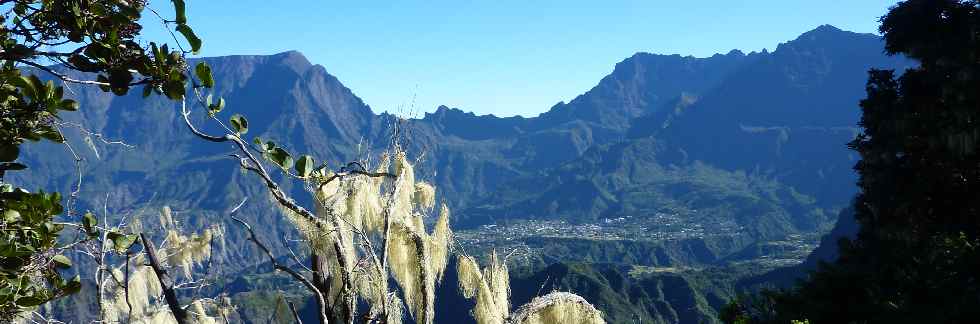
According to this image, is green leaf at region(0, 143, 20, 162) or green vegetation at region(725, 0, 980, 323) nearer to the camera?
green leaf at region(0, 143, 20, 162)

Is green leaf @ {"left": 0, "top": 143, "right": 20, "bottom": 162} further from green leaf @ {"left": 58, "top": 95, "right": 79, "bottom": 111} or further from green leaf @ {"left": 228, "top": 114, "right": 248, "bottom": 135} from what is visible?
green leaf @ {"left": 228, "top": 114, "right": 248, "bottom": 135}

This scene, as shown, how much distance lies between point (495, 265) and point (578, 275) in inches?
4044

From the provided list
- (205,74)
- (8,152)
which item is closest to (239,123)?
(205,74)

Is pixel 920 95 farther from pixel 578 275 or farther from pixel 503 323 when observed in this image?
pixel 578 275

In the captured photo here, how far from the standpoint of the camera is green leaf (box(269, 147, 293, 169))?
6.41ft

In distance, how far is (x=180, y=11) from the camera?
5.87ft

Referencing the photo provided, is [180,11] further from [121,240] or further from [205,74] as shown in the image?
[121,240]

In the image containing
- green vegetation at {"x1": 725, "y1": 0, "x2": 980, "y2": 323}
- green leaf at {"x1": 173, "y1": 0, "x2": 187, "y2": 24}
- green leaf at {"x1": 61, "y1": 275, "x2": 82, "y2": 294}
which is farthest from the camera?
green vegetation at {"x1": 725, "y1": 0, "x2": 980, "y2": 323}

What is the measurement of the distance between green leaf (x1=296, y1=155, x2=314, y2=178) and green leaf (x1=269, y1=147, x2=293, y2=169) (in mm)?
48

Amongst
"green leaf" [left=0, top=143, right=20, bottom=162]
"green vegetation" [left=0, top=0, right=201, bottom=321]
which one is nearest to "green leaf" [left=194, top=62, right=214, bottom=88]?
"green vegetation" [left=0, top=0, right=201, bottom=321]

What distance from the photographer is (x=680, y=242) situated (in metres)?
192

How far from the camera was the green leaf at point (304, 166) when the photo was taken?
79.9 inches

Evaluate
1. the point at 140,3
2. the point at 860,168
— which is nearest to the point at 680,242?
the point at 860,168

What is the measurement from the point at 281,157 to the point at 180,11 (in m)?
0.51
